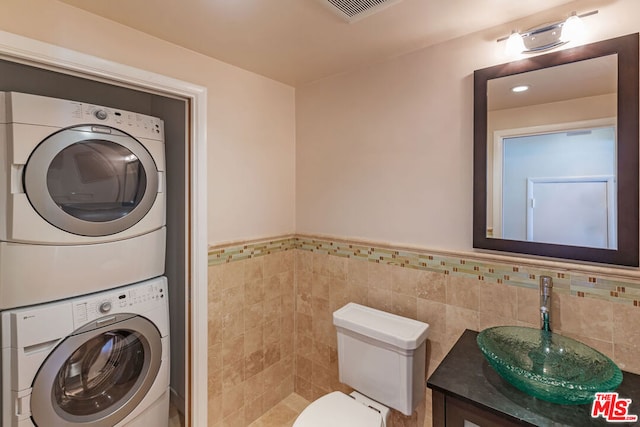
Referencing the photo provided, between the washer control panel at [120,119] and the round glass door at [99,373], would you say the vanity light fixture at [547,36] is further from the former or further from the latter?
the round glass door at [99,373]

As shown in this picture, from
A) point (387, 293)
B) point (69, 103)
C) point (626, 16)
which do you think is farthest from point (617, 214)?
point (69, 103)

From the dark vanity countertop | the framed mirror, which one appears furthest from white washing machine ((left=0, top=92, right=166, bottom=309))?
the framed mirror

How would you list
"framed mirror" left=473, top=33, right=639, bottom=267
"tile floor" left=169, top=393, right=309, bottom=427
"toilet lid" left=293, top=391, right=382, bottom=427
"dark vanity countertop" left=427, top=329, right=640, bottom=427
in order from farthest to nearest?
1. "tile floor" left=169, top=393, right=309, bottom=427
2. "toilet lid" left=293, top=391, right=382, bottom=427
3. "framed mirror" left=473, top=33, right=639, bottom=267
4. "dark vanity countertop" left=427, top=329, right=640, bottom=427

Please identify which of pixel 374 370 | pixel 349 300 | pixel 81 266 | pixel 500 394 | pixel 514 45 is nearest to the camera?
pixel 500 394

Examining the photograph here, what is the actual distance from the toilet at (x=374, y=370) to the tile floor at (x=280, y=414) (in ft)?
2.10

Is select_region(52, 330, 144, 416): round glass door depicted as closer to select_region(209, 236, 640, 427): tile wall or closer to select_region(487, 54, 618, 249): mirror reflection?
select_region(209, 236, 640, 427): tile wall

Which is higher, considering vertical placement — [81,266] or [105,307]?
[81,266]

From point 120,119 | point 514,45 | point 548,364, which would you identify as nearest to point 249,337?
point 120,119

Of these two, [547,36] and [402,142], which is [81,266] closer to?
[402,142]

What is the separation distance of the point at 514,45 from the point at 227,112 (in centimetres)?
148

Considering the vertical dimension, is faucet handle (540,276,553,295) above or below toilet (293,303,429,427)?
above

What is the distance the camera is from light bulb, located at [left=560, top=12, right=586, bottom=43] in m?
1.21

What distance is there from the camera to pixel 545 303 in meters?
1.28

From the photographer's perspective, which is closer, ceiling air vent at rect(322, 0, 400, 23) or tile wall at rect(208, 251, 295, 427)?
ceiling air vent at rect(322, 0, 400, 23)
